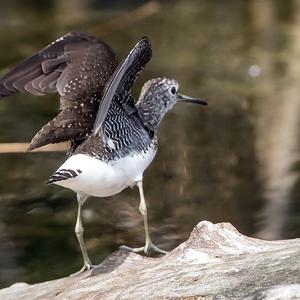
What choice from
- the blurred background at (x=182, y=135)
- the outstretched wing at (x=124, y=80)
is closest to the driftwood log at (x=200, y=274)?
the outstretched wing at (x=124, y=80)

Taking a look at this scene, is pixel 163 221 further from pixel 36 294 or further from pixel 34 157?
pixel 36 294

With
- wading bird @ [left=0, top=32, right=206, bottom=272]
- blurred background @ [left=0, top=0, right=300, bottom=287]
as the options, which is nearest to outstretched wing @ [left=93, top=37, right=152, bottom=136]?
wading bird @ [left=0, top=32, right=206, bottom=272]

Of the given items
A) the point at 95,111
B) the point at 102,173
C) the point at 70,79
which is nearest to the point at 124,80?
the point at 95,111

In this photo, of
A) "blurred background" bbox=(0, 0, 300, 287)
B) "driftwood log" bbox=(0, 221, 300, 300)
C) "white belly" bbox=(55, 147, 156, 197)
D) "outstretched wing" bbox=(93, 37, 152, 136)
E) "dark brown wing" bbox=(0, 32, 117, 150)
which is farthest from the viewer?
"blurred background" bbox=(0, 0, 300, 287)

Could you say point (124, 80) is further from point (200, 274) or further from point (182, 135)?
point (182, 135)

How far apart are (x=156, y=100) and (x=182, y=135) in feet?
11.7

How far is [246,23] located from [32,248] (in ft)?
24.0

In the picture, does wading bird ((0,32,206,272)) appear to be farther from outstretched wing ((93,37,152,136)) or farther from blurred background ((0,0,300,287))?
blurred background ((0,0,300,287))

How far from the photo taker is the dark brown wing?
529 centimetres

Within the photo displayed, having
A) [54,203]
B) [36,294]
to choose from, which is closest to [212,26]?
[54,203]

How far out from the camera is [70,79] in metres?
5.70

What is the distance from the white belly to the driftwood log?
1.30ft

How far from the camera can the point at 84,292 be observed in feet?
15.8

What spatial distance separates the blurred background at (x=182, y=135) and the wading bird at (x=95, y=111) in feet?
4.99
